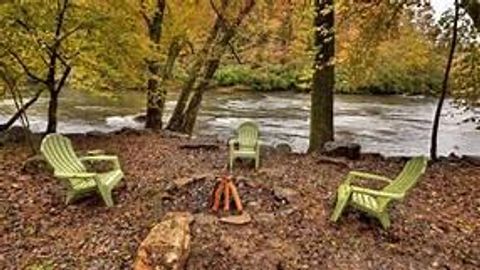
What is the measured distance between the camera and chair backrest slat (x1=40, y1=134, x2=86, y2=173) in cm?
639

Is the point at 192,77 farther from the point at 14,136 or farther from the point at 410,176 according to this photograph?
the point at 410,176

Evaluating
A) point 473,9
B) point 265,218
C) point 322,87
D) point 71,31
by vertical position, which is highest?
point 473,9

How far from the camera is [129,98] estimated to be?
24.1m

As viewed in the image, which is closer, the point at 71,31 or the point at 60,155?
the point at 60,155

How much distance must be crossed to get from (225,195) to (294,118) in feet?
49.3

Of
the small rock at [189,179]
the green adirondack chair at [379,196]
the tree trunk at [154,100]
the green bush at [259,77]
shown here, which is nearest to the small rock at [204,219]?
the small rock at [189,179]

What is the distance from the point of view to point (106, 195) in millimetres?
5969

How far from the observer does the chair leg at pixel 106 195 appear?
593cm

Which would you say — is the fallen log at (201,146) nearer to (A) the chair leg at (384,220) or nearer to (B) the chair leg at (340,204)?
(B) the chair leg at (340,204)

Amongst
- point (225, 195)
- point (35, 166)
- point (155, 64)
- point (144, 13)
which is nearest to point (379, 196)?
point (225, 195)

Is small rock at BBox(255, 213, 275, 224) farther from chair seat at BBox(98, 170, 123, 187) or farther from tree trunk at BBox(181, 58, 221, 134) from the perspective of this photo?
tree trunk at BBox(181, 58, 221, 134)

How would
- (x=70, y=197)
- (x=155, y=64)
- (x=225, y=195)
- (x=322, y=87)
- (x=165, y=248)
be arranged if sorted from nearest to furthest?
(x=165, y=248) < (x=225, y=195) < (x=70, y=197) < (x=322, y=87) < (x=155, y=64)

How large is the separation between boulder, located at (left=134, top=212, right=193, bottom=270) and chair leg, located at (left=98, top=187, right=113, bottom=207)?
1.33m

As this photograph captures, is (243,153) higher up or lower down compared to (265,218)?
higher up
